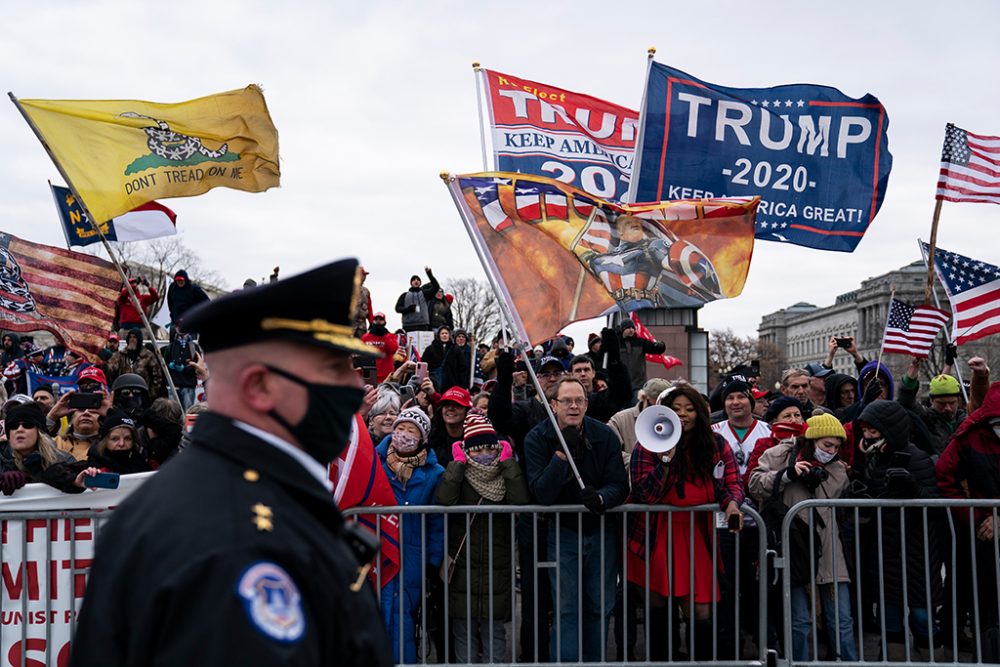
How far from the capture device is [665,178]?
10164 millimetres

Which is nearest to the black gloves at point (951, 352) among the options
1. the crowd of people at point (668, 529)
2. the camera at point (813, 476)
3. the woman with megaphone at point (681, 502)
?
the crowd of people at point (668, 529)

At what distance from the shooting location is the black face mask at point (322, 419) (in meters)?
2.10

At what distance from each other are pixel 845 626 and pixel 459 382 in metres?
8.14

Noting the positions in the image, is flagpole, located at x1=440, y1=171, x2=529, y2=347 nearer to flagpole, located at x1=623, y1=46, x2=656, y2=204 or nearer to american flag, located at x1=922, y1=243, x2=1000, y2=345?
flagpole, located at x1=623, y1=46, x2=656, y2=204

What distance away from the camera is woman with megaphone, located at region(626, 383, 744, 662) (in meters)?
6.38

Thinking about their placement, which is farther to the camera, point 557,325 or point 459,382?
point 459,382

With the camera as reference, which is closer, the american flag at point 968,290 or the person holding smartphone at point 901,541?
the person holding smartphone at point 901,541

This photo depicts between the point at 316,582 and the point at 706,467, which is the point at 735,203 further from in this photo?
the point at 316,582

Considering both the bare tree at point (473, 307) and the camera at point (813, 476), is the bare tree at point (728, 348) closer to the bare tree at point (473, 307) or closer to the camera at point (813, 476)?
the bare tree at point (473, 307)

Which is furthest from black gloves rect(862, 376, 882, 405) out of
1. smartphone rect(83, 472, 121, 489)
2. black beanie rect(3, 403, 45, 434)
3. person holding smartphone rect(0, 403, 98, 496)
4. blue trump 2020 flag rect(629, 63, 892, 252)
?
black beanie rect(3, 403, 45, 434)

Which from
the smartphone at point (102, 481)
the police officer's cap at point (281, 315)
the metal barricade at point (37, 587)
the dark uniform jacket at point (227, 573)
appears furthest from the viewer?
the smartphone at point (102, 481)

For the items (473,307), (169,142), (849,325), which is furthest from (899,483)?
(849,325)

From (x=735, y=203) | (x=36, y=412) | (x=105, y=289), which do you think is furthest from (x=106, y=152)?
(x=735, y=203)

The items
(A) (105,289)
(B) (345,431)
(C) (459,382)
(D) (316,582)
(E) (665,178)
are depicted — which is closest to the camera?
(D) (316,582)
